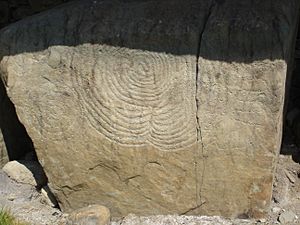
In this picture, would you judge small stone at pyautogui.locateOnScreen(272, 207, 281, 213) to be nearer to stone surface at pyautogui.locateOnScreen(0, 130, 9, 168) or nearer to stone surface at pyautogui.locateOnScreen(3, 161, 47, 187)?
stone surface at pyautogui.locateOnScreen(3, 161, 47, 187)

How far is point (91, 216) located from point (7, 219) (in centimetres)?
46

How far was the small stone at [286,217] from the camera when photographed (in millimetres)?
3244

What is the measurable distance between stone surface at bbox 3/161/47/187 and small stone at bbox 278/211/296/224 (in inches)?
56.9

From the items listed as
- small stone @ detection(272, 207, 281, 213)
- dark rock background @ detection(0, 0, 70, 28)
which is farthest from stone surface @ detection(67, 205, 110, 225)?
dark rock background @ detection(0, 0, 70, 28)

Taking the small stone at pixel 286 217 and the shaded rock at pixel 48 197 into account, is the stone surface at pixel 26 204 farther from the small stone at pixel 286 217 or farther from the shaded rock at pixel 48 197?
the small stone at pixel 286 217

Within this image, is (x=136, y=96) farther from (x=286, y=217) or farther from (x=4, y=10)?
(x=4, y=10)

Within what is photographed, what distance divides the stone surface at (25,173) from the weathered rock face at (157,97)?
1.02ft

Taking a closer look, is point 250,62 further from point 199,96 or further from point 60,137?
point 60,137

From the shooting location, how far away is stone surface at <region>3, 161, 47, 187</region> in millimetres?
3668

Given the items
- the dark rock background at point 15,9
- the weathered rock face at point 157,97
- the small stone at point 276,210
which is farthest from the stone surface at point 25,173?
the small stone at point 276,210

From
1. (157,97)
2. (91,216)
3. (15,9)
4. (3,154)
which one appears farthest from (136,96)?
(15,9)

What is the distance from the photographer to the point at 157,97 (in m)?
3.12

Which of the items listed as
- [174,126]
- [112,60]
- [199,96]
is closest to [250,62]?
[199,96]

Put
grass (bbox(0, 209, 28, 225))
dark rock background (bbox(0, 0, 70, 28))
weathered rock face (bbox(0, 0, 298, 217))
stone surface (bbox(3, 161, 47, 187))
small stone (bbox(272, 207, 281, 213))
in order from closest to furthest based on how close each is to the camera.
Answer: weathered rock face (bbox(0, 0, 298, 217))
grass (bbox(0, 209, 28, 225))
small stone (bbox(272, 207, 281, 213))
stone surface (bbox(3, 161, 47, 187))
dark rock background (bbox(0, 0, 70, 28))
